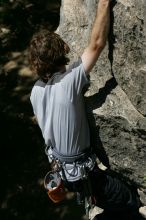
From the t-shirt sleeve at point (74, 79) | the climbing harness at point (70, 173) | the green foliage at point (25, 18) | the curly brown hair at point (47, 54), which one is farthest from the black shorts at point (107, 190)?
the green foliage at point (25, 18)

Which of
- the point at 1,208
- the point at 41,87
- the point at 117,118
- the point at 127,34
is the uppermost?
the point at 127,34

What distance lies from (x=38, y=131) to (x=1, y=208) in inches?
45.2

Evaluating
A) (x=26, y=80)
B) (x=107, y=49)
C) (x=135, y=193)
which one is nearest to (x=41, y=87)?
(x=107, y=49)

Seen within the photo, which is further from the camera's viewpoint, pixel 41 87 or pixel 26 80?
pixel 26 80

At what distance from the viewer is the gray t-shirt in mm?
3896

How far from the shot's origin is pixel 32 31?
8.00 m

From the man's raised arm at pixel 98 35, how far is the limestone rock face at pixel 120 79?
8 cm

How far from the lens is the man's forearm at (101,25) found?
3816mm

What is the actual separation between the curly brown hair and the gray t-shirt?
8 cm

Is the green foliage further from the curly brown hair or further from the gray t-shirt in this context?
the curly brown hair

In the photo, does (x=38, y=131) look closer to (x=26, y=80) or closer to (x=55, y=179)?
(x=26, y=80)

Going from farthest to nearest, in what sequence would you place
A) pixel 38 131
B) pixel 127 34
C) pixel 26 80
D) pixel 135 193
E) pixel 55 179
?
pixel 26 80 → pixel 38 131 → pixel 135 193 → pixel 55 179 → pixel 127 34

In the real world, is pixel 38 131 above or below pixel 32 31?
below

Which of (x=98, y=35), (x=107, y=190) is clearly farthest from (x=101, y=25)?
(x=107, y=190)
